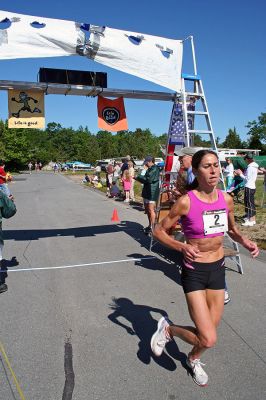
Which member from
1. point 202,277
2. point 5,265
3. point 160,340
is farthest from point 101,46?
point 160,340

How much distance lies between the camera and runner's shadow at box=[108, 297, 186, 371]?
369 centimetres

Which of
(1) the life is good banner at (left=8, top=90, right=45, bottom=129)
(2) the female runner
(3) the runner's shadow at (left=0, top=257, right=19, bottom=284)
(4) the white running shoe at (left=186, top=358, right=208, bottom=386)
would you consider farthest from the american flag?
(4) the white running shoe at (left=186, top=358, right=208, bottom=386)

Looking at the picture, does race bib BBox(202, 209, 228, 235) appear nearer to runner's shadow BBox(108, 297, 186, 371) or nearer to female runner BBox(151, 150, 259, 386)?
female runner BBox(151, 150, 259, 386)

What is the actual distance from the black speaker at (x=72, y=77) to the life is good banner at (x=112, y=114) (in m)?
0.40

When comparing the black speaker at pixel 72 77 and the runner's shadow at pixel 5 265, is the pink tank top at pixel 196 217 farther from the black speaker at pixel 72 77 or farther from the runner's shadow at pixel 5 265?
the black speaker at pixel 72 77

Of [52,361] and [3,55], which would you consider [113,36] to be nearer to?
[3,55]

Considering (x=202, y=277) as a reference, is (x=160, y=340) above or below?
below

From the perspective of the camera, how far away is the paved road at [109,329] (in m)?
3.23

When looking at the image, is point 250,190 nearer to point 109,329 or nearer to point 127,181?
point 127,181

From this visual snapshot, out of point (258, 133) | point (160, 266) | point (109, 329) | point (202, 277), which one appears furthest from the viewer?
point (258, 133)

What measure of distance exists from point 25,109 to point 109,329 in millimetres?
4325

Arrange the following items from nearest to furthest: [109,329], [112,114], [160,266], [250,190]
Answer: [109,329] < [160,266] < [112,114] < [250,190]

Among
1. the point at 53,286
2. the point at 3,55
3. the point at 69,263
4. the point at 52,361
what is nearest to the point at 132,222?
the point at 69,263

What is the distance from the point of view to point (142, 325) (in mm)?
4457
